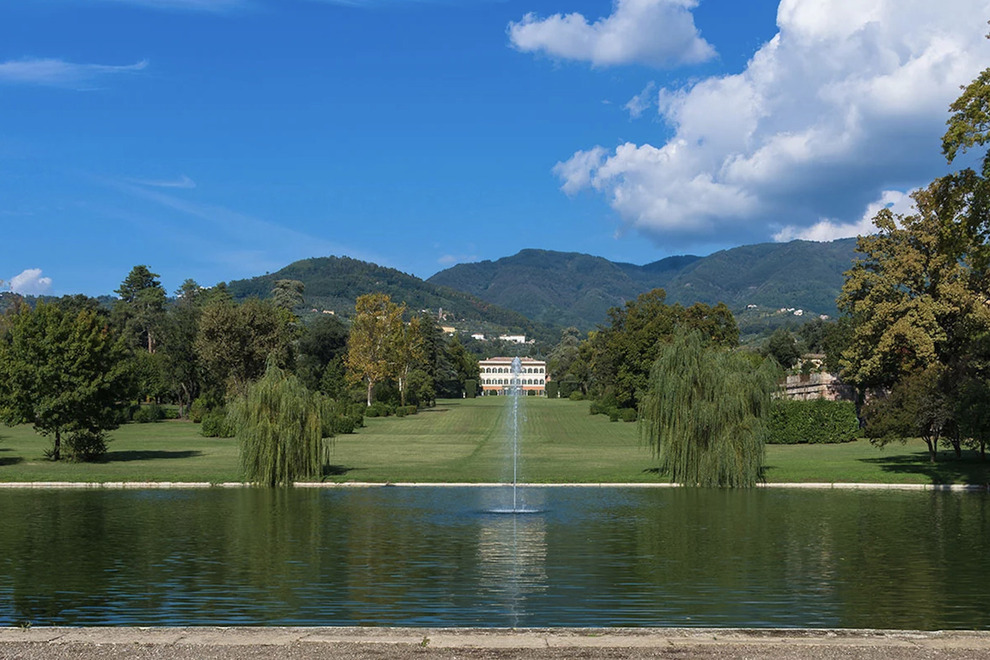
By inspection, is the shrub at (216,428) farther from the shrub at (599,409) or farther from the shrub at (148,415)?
the shrub at (599,409)

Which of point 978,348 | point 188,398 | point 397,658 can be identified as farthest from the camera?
point 188,398

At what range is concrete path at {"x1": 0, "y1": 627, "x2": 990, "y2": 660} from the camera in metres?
10.7

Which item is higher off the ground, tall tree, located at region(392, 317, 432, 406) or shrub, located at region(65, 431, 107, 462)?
tall tree, located at region(392, 317, 432, 406)

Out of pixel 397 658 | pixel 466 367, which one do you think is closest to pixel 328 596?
pixel 397 658

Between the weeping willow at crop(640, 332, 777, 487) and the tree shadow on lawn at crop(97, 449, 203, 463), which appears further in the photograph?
the tree shadow on lawn at crop(97, 449, 203, 463)

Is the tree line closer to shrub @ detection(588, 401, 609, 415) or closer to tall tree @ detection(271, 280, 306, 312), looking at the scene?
tall tree @ detection(271, 280, 306, 312)

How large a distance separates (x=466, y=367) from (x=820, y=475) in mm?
153459

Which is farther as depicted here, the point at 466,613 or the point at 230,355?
the point at 230,355

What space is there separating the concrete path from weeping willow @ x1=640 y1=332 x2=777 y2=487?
72.3 feet

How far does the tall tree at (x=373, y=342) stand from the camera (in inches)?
3770

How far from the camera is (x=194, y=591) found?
16594 mm

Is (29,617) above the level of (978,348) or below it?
below

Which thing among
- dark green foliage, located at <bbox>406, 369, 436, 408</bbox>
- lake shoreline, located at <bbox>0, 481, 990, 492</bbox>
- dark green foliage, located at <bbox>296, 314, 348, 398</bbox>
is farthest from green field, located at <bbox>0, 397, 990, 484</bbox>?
dark green foliage, located at <bbox>296, 314, 348, 398</bbox>

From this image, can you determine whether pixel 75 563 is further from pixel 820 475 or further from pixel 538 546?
pixel 820 475
